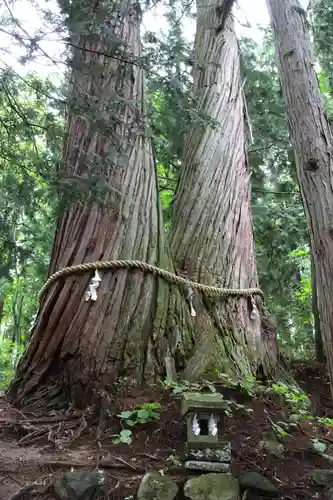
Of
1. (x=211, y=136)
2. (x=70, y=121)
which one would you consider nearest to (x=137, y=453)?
(x=70, y=121)

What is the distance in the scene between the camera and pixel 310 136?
275 cm

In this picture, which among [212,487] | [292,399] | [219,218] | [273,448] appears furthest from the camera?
[219,218]

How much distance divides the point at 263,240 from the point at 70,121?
3401 millimetres

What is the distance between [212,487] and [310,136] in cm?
194

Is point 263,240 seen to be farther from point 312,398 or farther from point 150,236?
point 150,236

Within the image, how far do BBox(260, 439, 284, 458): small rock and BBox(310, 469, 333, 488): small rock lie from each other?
0.60 feet

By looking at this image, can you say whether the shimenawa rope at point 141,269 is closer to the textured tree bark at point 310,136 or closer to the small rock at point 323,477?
the textured tree bark at point 310,136

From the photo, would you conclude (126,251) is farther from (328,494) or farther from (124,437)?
(328,494)

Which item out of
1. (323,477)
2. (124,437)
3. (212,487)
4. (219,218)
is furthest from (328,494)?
(219,218)

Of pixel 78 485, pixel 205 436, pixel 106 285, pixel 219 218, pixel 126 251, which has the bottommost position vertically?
pixel 78 485

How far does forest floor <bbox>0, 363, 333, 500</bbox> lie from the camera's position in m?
2.23

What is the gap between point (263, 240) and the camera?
21.8 ft

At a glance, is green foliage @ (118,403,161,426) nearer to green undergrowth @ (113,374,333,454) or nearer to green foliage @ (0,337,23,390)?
green undergrowth @ (113,374,333,454)

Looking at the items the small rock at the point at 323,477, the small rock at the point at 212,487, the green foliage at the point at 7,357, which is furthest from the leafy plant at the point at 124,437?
the green foliage at the point at 7,357
